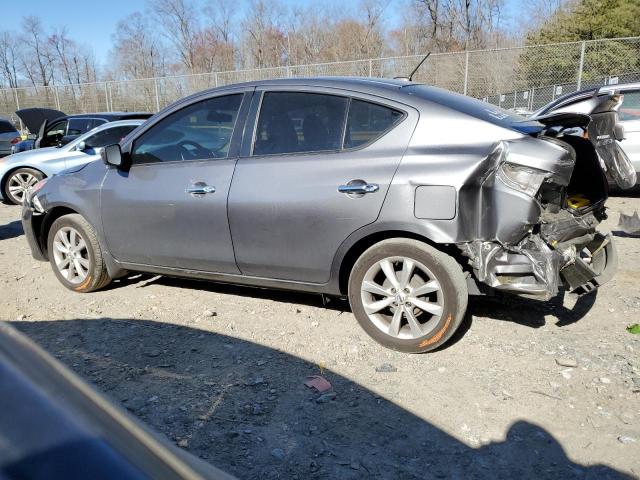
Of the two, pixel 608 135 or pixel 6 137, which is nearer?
pixel 608 135

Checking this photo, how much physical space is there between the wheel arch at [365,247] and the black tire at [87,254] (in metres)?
2.33

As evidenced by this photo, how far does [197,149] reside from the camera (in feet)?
Answer: 14.1

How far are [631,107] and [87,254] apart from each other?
7.65 metres

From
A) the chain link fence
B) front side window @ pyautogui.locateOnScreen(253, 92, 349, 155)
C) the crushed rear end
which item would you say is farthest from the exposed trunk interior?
the chain link fence

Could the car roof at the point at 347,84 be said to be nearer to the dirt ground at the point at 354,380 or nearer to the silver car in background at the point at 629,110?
the dirt ground at the point at 354,380

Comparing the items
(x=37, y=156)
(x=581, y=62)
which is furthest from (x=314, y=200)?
(x=581, y=62)

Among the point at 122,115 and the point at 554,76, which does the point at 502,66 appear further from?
the point at 122,115

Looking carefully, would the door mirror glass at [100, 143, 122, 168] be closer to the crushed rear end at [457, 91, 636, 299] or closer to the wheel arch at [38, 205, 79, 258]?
the wheel arch at [38, 205, 79, 258]

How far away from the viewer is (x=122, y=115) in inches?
408

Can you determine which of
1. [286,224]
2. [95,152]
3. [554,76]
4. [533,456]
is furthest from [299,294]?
[554,76]

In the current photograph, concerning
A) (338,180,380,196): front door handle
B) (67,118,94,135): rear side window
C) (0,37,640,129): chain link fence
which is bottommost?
(338,180,380,196): front door handle

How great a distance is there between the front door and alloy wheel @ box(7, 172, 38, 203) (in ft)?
19.8

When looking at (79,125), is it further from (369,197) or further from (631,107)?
(631,107)

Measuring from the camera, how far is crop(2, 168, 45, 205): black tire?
9.58m
